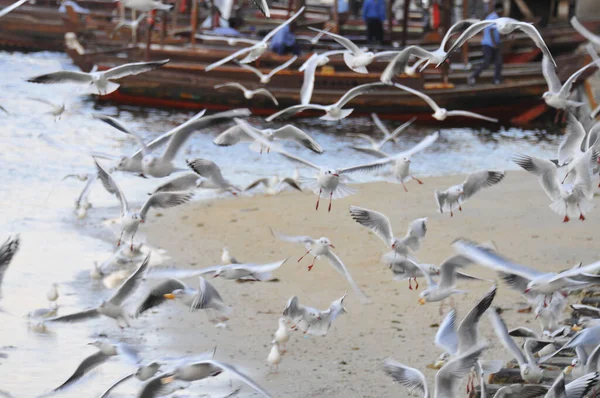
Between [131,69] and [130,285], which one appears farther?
[131,69]

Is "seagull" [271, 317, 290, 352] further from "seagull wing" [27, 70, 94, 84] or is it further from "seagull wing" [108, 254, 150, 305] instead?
"seagull wing" [27, 70, 94, 84]

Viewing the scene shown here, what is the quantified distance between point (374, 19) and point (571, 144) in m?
18.2

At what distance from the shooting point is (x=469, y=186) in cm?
839

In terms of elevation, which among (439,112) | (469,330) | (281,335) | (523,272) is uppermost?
(439,112)

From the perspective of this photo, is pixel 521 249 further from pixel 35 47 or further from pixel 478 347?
pixel 35 47

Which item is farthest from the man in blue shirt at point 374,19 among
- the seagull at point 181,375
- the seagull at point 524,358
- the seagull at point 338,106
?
the seagull at point 181,375

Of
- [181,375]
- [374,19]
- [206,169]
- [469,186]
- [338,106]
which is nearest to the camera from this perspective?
[181,375]

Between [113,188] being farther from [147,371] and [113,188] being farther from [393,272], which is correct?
[393,272]

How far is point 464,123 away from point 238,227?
526 inches

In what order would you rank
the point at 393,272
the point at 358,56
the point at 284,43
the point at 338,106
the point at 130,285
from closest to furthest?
1. the point at 130,285
2. the point at 393,272
3. the point at 358,56
4. the point at 338,106
5. the point at 284,43

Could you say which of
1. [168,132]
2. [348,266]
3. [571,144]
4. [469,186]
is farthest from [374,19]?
[168,132]

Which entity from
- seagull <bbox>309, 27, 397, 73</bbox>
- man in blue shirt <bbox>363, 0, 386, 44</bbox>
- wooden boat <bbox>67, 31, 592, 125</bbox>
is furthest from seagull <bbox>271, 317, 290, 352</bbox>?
man in blue shirt <bbox>363, 0, 386, 44</bbox>

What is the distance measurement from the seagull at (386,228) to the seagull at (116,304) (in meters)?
1.77

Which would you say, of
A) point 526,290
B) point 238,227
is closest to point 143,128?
point 238,227
